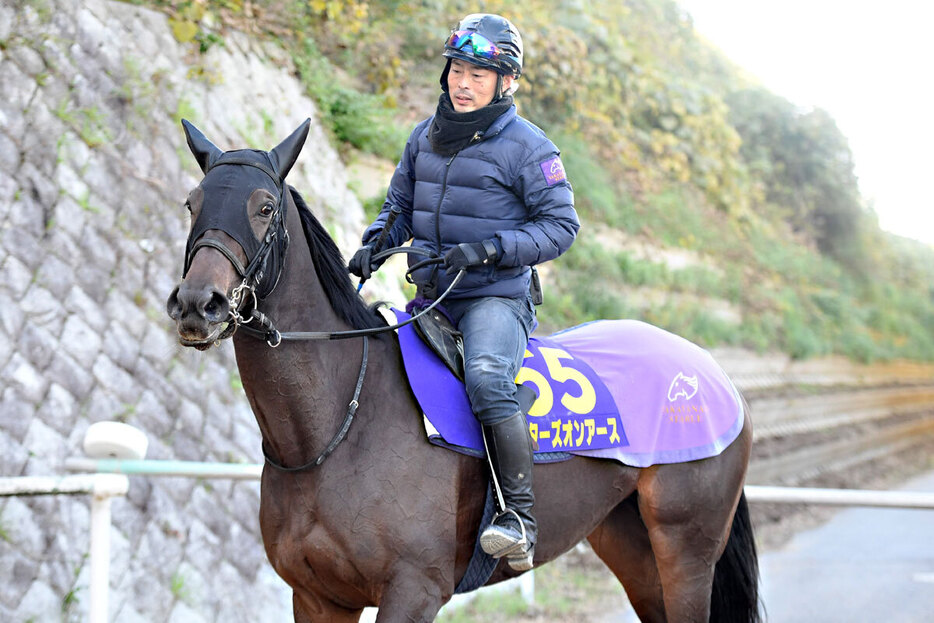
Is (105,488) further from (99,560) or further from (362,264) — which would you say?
(362,264)

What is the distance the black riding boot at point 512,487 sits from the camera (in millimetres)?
3467

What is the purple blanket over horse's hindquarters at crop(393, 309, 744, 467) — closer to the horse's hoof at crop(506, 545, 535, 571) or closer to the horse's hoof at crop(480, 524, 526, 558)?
the horse's hoof at crop(480, 524, 526, 558)

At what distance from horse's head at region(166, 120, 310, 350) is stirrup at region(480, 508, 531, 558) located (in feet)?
3.99

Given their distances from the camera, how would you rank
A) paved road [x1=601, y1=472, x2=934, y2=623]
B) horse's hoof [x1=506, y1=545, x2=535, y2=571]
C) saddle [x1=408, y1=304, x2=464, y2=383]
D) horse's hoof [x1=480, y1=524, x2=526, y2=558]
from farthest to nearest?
paved road [x1=601, y1=472, x2=934, y2=623] → saddle [x1=408, y1=304, x2=464, y2=383] → horse's hoof [x1=506, y1=545, x2=535, y2=571] → horse's hoof [x1=480, y1=524, x2=526, y2=558]

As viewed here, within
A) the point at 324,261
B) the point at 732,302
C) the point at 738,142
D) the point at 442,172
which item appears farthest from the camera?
the point at 738,142

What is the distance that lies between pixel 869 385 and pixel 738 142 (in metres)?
6.87

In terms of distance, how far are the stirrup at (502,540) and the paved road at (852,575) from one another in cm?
378

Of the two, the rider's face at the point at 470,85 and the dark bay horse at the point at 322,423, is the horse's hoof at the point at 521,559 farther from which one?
the rider's face at the point at 470,85

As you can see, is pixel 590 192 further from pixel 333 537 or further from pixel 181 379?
pixel 333 537

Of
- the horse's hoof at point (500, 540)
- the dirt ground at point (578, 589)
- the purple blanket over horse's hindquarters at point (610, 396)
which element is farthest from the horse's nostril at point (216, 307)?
the dirt ground at point (578, 589)

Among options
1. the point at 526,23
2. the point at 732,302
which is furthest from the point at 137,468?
the point at 732,302

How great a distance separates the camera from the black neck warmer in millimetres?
3748

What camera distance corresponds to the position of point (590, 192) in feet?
43.8

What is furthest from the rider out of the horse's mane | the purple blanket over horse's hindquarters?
the horse's mane
